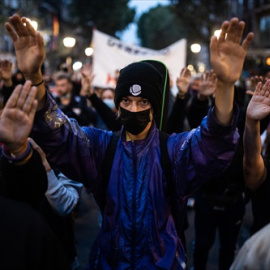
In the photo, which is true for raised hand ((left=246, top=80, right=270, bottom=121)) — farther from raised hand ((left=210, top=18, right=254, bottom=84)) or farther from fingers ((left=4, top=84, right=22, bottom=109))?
fingers ((left=4, top=84, right=22, bottom=109))

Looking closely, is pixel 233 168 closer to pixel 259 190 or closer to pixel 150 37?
pixel 259 190

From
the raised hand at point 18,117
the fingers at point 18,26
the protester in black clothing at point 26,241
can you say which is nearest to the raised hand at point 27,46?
the fingers at point 18,26

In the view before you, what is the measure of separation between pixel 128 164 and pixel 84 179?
260 mm

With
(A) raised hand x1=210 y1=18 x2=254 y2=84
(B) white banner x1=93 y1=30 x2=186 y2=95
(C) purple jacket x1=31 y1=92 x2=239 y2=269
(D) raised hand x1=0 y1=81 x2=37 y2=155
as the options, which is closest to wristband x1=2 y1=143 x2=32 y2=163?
(D) raised hand x1=0 y1=81 x2=37 y2=155

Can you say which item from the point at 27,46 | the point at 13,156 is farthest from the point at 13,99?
the point at 27,46

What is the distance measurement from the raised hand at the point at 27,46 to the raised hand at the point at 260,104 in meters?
1.30

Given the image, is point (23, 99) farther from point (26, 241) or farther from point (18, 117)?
point (26, 241)

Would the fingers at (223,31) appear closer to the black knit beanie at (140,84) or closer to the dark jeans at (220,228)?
the black knit beanie at (140,84)

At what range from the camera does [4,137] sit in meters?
1.80

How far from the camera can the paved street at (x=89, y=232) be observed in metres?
4.84

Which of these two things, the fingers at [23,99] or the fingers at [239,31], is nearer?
the fingers at [23,99]

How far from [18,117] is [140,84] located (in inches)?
34.7

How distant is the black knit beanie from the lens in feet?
8.18

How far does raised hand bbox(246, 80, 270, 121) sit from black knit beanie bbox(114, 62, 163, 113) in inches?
22.6
